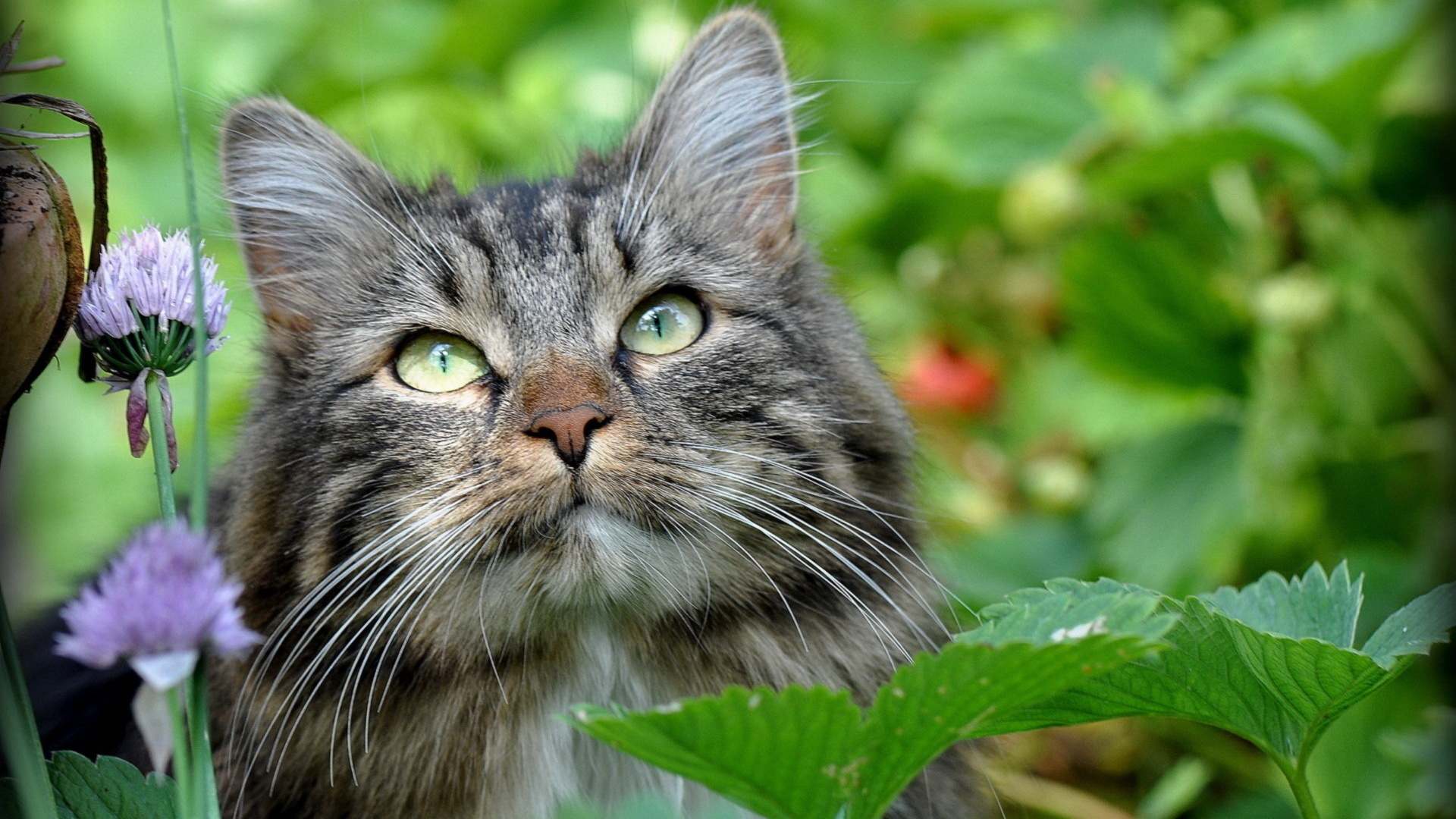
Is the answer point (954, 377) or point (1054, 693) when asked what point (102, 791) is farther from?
point (954, 377)

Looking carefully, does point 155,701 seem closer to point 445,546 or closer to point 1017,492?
point 445,546

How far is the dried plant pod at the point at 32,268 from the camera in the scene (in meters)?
0.89

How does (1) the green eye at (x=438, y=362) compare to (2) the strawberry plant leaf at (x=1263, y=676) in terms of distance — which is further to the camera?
(1) the green eye at (x=438, y=362)

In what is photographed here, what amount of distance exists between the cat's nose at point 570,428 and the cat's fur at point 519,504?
0.01 m

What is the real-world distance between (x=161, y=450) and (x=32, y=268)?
15cm

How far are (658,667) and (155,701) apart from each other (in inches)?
18.5

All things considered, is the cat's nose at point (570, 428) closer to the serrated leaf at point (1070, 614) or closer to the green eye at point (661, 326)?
the green eye at point (661, 326)

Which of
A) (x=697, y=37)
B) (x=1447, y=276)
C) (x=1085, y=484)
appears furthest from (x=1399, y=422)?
(x=697, y=37)

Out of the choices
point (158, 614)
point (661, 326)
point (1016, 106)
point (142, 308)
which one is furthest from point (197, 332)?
point (1016, 106)

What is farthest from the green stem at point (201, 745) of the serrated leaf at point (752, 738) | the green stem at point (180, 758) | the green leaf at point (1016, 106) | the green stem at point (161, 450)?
the green leaf at point (1016, 106)

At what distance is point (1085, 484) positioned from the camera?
270 centimetres

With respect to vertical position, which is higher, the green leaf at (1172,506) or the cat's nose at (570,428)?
the cat's nose at (570,428)

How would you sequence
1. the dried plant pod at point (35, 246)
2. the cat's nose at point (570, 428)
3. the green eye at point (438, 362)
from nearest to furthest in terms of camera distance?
the dried plant pod at point (35, 246), the cat's nose at point (570, 428), the green eye at point (438, 362)

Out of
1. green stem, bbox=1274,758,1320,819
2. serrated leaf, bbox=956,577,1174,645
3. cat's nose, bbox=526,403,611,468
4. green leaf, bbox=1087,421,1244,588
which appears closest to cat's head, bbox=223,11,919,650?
cat's nose, bbox=526,403,611,468
